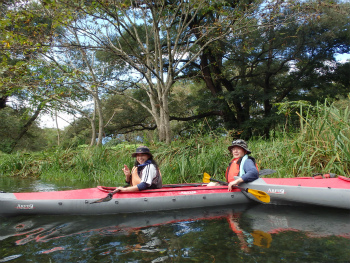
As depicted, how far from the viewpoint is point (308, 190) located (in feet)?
14.4

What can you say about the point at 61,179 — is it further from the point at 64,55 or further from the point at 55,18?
the point at 64,55

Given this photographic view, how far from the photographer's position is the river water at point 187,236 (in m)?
2.69

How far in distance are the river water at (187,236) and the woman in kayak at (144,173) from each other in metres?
0.43

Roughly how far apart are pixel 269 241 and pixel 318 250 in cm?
46

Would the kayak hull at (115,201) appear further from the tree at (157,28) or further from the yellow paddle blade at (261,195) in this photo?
the tree at (157,28)

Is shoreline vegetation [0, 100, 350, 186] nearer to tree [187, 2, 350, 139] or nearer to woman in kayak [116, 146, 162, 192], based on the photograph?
woman in kayak [116, 146, 162, 192]

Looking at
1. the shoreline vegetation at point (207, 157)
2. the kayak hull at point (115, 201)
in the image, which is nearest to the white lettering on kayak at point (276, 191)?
the kayak hull at point (115, 201)

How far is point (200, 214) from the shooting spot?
4.34 metres

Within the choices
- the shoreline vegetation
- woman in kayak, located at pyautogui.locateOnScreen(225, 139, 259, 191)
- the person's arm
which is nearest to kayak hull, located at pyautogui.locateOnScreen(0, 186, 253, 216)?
the person's arm

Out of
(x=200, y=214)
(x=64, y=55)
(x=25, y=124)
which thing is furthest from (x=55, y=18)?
(x=25, y=124)

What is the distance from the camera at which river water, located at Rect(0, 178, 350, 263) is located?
106 inches

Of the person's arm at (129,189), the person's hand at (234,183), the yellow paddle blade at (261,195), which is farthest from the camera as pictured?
the person's hand at (234,183)

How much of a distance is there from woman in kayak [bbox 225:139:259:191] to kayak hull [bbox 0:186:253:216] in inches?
9.8

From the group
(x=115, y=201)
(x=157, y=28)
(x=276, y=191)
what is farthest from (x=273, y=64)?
(x=115, y=201)
